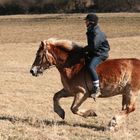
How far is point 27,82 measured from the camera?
19.1 meters

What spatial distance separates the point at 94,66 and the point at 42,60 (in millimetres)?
1142

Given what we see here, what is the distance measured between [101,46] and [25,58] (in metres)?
18.0

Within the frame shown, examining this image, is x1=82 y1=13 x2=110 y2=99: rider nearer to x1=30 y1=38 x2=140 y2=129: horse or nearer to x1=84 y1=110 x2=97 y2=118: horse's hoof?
x1=30 y1=38 x2=140 y2=129: horse

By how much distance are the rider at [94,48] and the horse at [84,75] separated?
0.17m

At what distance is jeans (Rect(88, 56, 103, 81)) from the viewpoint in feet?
35.1

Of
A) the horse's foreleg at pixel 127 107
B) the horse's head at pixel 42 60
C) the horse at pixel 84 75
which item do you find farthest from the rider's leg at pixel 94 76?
the horse's head at pixel 42 60

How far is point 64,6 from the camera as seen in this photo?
283ft

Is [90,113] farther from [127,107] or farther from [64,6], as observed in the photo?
[64,6]

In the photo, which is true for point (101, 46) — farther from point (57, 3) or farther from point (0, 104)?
point (57, 3)

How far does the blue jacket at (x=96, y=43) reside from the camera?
10820 mm

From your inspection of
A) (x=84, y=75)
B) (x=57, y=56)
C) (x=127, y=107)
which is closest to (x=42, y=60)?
(x=57, y=56)

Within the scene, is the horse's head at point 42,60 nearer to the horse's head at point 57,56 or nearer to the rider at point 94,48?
the horse's head at point 57,56

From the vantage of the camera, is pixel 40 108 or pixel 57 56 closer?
pixel 57 56

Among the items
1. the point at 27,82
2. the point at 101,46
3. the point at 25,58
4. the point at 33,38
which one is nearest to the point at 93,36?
the point at 101,46
